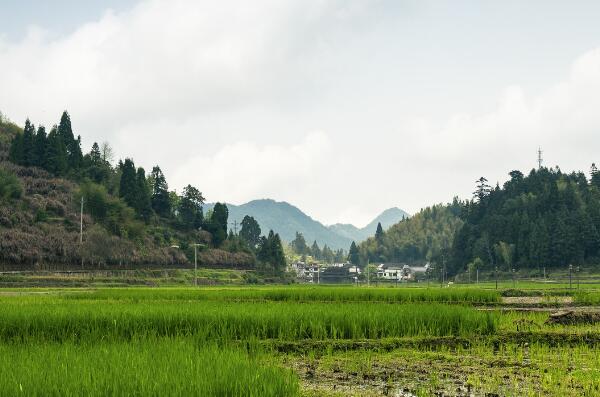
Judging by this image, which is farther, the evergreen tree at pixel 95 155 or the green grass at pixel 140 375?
the evergreen tree at pixel 95 155

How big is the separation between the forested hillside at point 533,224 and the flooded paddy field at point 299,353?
10812 cm

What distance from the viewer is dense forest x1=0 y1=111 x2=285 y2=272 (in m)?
84.6

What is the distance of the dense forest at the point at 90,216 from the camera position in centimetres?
8456

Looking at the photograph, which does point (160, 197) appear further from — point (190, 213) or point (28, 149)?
point (28, 149)

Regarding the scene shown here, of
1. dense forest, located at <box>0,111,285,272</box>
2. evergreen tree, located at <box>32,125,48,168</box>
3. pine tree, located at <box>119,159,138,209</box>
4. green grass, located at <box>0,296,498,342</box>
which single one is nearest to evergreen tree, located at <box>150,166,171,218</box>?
dense forest, located at <box>0,111,285,272</box>

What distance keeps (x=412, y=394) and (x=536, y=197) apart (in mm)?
149556

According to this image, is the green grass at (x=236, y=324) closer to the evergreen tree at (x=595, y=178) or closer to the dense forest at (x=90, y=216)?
the dense forest at (x=90, y=216)

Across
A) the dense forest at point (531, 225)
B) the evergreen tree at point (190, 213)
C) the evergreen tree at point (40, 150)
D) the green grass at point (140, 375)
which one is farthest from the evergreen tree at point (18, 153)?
the green grass at point (140, 375)

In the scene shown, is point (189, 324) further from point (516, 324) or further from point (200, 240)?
point (200, 240)

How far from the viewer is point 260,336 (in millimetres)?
16547

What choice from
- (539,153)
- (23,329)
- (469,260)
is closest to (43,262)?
(23,329)

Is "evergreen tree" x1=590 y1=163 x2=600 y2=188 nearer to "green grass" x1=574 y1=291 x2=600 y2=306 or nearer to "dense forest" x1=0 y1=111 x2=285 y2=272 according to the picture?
"dense forest" x1=0 y1=111 x2=285 y2=272

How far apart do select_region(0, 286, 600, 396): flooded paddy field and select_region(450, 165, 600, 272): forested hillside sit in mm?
108121

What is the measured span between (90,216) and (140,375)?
9812 cm
